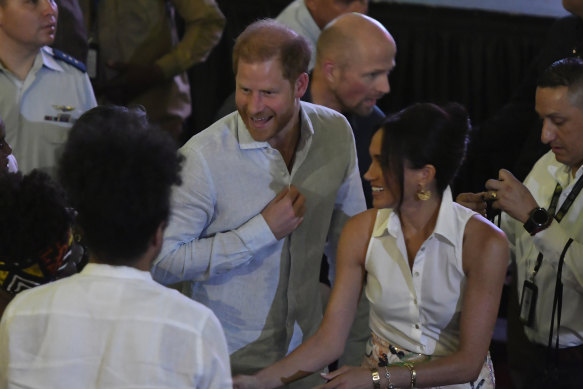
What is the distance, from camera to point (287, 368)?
2.21 meters

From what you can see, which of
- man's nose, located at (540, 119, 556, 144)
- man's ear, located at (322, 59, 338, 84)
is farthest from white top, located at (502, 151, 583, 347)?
man's ear, located at (322, 59, 338, 84)

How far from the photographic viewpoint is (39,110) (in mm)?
3115

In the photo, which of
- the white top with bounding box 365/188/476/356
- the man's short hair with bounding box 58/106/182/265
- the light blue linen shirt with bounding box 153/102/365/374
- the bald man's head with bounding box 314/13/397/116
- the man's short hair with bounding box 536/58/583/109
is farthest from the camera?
the bald man's head with bounding box 314/13/397/116

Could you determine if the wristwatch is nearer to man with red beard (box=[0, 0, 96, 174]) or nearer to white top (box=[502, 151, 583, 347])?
white top (box=[502, 151, 583, 347])

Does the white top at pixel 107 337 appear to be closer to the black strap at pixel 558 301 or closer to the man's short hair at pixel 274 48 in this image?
the man's short hair at pixel 274 48

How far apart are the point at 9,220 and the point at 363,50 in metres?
1.78

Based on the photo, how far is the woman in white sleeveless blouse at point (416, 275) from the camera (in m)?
2.17

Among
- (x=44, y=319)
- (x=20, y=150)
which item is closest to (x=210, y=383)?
(x=44, y=319)

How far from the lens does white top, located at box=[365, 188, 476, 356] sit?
2227 mm

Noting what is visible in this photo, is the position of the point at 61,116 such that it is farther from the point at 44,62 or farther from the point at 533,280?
the point at 533,280

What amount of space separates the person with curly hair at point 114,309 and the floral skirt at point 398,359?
29.3 inches

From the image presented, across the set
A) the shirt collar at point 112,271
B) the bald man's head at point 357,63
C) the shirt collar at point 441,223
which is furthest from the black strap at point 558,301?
the shirt collar at point 112,271

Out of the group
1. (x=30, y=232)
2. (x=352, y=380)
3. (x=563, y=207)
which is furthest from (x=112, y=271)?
(x=563, y=207)

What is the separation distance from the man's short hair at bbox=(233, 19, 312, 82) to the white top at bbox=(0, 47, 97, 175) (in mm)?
901
